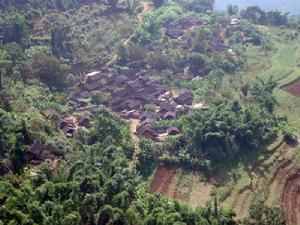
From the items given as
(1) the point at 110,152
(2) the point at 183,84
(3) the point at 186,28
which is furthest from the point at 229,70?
(1) the point at 110,152

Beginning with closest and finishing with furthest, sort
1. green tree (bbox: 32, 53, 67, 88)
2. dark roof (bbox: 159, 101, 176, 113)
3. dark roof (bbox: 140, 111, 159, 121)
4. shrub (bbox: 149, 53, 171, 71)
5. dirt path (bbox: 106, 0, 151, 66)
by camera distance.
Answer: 1. dark roof (bbox: 140, 111, 159, 121)
2. dark roof (bbox: 159, 101, 176, 113)
3. green tree (bbox: 32, 53, 67, 88)
4. shrub (bbox: 149, 53, 171, 71)
5. dirt path (bbox: 106, 0, 151, 66)

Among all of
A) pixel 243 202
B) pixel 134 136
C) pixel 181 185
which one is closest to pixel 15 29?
pixel 134 136

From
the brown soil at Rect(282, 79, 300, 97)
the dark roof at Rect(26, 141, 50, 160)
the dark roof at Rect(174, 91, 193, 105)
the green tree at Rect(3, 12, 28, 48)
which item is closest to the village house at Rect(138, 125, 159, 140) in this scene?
the dark roof at Rect(174, 91, 193, 105)

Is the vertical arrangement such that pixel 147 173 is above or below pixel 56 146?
below

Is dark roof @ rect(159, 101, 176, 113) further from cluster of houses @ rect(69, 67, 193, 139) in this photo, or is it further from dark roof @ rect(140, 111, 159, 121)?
dark roof @ rect(140, 111, 159, 121)

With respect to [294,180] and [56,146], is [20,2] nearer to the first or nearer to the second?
[56,146]
